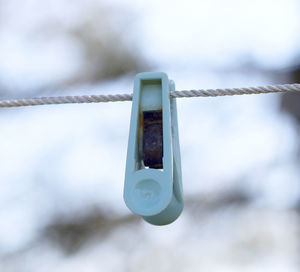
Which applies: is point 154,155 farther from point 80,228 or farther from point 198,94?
point 80,228

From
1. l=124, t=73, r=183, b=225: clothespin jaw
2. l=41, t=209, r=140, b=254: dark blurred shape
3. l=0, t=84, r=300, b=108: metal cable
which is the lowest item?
l=124, t=73, r=183, b=225: clothespin jaw

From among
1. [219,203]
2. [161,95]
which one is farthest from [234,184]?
[161,95]

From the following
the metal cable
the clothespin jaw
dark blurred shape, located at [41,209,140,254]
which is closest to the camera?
the clothespin jaw

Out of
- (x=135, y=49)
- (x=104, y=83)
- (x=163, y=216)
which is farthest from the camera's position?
(x=135, y=49)

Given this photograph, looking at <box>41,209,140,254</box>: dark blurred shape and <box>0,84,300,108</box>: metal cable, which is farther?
<box>41,209,140,254</box>: dark blurred shape

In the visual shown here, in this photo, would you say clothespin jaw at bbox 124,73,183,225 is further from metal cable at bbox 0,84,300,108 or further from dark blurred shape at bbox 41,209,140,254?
dark blurred shape at bbox 41,209,140,254

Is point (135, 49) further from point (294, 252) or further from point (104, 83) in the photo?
point (294, 252)

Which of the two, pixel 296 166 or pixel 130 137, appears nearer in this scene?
pixel 130 137

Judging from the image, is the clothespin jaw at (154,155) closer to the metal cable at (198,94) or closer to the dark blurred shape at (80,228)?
the metal cable at (198,94)

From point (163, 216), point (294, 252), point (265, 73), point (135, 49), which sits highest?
→ point (135, 49)

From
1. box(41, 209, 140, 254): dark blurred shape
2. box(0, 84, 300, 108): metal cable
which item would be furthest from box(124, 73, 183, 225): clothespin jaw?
box(41, 209, 140, 254): dark blurred shape
